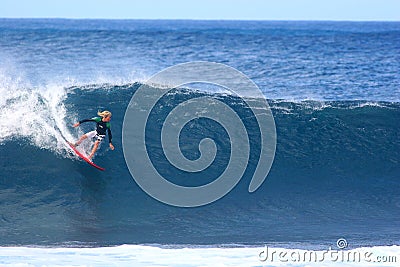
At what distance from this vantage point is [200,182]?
1287 centimetres

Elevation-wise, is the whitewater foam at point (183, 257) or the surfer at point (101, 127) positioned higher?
the surfer at point (101, 127)

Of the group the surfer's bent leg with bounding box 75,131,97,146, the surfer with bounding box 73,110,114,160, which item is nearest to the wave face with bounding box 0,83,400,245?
the surfer's bent leg with bounding box 75,131,97,146

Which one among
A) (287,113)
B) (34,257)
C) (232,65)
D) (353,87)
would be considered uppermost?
(232,65)

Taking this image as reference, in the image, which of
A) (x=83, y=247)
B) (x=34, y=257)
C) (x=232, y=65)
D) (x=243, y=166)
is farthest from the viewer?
(x=232, y=65)

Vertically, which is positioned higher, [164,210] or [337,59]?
[337,59]

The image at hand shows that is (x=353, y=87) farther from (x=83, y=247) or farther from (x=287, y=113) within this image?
(x=83, y=247)

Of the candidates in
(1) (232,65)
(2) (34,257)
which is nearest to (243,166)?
(2) (34,257)

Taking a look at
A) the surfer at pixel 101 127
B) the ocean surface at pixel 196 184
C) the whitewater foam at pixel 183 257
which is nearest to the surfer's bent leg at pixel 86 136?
the surfer at pixel 101 127

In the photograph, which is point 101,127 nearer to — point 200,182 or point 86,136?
point 86,136

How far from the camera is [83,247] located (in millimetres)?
9555

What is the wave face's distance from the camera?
10531 millimetres

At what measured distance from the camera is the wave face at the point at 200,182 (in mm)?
10531

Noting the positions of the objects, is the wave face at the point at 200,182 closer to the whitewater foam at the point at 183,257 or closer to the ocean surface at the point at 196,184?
the ocean surface at the point at 196,184

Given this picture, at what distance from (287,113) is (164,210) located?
6020mm
